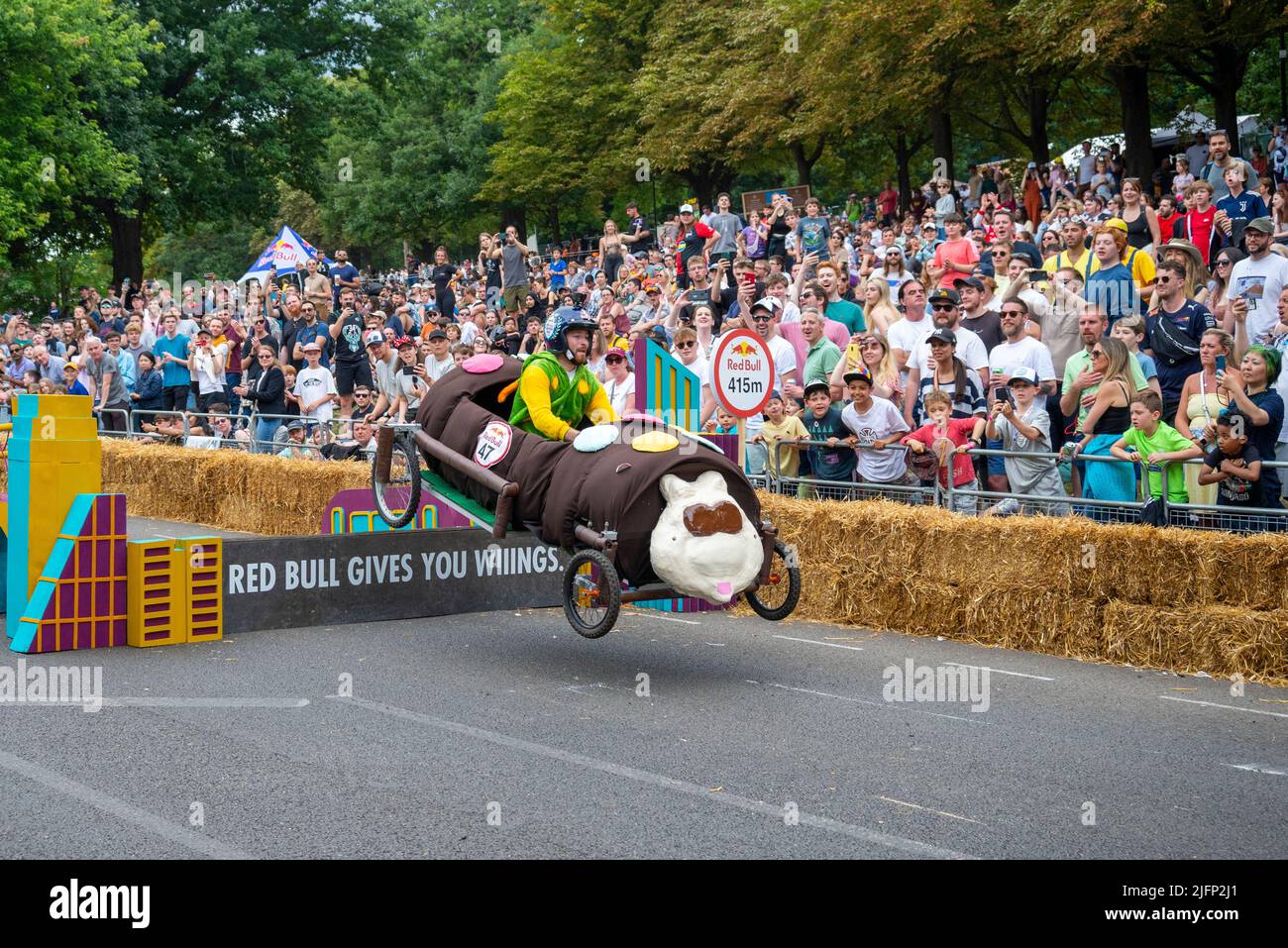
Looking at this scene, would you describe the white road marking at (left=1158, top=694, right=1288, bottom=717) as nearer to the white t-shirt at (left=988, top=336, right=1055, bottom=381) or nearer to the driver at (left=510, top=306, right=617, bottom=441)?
the white t-shirt at (left=988, top=336, right=1055, bottom=381)

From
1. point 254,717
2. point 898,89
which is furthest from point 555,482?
point 898,89

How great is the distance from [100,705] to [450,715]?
86.8 inches

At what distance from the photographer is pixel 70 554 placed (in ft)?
35.9

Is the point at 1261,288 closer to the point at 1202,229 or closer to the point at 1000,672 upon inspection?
the point at 1202,229

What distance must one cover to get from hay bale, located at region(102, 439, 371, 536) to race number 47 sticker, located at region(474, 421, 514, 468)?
7.25m

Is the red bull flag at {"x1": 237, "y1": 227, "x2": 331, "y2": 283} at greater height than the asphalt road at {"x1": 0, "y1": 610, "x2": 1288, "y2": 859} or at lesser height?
greater

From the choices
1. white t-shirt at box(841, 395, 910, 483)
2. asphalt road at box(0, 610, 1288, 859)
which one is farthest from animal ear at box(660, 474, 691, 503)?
white t-shirt at box(841, 395, 910, 483)

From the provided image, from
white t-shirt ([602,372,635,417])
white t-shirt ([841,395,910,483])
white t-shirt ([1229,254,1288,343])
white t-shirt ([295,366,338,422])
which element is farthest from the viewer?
white t-shirt ([295,366,338,422])

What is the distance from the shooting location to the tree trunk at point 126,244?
47.9 metres

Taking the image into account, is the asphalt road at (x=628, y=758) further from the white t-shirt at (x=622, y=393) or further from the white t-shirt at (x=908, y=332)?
the white t-shirt at (x=908, y=332)

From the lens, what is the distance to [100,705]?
9289 mm

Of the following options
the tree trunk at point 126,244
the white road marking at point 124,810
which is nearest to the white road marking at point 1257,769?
the white road marking at point 124,810

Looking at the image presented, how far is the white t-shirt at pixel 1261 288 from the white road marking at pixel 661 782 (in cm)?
834

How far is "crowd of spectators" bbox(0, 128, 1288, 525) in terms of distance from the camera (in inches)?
469
